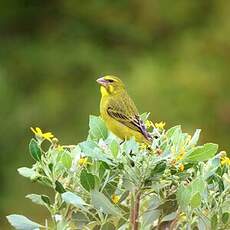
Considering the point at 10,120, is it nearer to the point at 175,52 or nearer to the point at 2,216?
the point at 2,216

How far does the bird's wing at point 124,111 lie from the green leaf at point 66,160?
Result: 847 mm

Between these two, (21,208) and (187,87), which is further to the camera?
(187,87)

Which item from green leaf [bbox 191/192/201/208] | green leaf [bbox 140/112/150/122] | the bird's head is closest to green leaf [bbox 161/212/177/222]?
green leaf [bbox 191/192/201/208]

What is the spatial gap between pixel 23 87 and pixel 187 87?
1934 millimetres

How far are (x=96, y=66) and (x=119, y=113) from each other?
731 centimetres

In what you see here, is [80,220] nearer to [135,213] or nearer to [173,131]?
[135,213]

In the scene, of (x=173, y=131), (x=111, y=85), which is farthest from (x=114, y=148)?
→ (x=111, y=85)

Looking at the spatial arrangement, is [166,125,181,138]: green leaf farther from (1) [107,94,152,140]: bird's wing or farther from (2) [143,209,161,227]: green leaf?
(1) [107,94,152,140]: bird's wing

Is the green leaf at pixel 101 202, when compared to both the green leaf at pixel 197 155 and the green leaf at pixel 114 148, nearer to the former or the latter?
the green leaf at pixel 114 148

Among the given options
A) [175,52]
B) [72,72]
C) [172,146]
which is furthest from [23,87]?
[172,146]

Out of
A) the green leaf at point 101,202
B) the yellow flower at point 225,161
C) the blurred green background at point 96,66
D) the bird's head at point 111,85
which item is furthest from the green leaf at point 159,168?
the blurred green background at point 96,66

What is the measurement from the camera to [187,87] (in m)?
10.6

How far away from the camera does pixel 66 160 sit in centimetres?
255

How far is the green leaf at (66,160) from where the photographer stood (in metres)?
2.55
